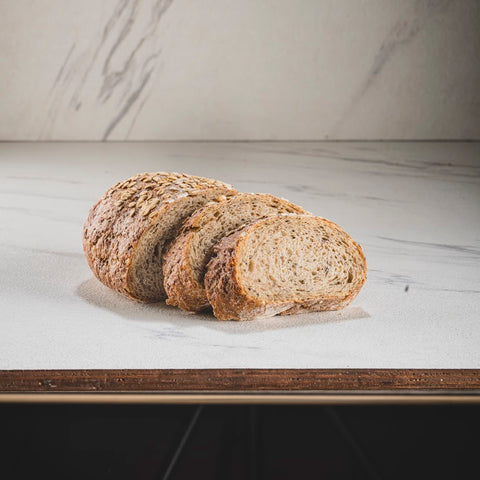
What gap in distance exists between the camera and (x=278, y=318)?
92cm

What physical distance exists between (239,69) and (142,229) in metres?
1.93

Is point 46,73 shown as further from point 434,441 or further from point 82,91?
point 434,441

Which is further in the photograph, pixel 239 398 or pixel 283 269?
pixel 283 269

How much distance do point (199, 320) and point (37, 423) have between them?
24 centimetres

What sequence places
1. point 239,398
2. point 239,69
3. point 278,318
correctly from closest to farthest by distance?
point 239,398, point 278,318, point 239,69

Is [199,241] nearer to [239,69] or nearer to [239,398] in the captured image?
[239,398]

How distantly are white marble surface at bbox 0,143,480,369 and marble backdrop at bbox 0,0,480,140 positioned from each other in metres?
0.57

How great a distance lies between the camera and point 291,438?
737 mm

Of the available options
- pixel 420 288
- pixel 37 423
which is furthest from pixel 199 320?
pixel 420 288

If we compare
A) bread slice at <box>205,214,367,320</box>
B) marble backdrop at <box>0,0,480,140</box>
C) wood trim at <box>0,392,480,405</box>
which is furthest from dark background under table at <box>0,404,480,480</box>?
marble backdrop at <box>0,0,480,140</box>

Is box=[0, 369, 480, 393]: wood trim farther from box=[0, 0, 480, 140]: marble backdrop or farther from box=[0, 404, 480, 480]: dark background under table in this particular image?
box=[0, 0, 480, 140]: marble backdrop

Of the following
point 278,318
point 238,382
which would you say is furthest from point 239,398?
point 278,318

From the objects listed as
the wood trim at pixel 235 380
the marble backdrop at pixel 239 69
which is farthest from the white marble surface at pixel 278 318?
the marble backdrop at pixel 239 69

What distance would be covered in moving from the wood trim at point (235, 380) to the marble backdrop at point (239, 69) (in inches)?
84.5
